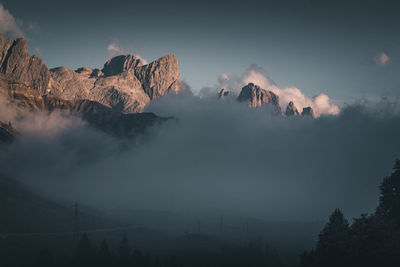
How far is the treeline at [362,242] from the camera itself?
70.9m

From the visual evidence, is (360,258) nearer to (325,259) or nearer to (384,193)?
(325,259)

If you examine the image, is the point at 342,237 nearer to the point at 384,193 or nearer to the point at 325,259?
the point at 325,259

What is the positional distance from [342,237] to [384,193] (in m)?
20.8

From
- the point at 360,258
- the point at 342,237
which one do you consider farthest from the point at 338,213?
the point at 360,258

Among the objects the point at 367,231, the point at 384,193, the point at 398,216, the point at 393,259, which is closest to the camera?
the point at 393,259

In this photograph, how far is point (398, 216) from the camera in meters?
83.2

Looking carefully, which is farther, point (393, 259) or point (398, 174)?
point (398, 174)

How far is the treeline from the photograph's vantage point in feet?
233

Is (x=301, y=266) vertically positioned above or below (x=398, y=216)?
below

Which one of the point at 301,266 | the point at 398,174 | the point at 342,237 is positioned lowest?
the point at 301,266

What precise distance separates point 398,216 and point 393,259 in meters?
17.1

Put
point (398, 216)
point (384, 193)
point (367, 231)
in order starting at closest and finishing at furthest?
point (367, 231) < point (398, 216) < point (384, 193)

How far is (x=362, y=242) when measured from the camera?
73.4 meters

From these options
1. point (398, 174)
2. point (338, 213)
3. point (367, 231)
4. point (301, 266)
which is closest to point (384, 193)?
point (398, 174)
